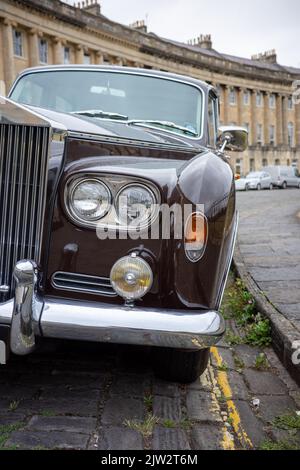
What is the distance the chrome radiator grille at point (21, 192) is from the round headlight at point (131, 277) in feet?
1.35

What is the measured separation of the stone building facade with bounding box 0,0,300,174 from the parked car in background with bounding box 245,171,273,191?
523 inches

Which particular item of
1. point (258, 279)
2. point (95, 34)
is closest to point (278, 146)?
point (95, 34)

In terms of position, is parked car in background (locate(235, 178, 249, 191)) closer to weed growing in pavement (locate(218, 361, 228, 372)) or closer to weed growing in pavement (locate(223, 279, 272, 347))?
weed growing in pavement (locate(223, 279, 272, 347))

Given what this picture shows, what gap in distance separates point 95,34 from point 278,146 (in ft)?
90.9

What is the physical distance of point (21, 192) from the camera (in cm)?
232

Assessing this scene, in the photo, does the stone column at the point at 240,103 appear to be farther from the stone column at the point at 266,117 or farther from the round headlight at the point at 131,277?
the round headlight at the point at 131,277

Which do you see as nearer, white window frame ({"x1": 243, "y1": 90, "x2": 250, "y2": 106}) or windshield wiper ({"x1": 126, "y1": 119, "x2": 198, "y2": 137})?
windshield wiper ({"x1": 126, "y1": 119, "x2": 198, "y2": 137})

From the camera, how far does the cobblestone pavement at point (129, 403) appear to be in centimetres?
228

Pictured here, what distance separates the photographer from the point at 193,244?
230cm

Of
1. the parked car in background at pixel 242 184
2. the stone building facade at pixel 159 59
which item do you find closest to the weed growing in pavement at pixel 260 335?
the stone building facade at pixel 159 59

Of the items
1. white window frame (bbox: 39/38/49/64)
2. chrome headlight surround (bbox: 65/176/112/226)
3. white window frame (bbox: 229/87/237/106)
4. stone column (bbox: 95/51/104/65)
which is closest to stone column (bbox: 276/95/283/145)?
white window frame (bbox: 229/87/237/106)

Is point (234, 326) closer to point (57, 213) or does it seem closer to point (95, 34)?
point (57, 213)

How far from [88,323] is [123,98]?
226cm

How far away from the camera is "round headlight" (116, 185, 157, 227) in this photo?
229 centimetres
